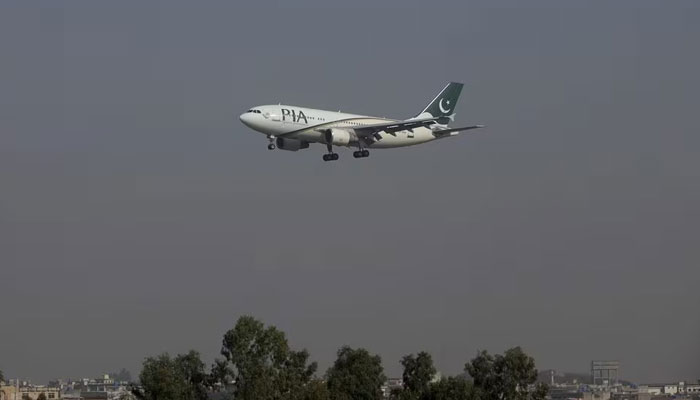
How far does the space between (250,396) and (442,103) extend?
165 feet

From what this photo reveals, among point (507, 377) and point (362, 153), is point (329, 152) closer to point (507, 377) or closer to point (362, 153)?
point (362, 153)

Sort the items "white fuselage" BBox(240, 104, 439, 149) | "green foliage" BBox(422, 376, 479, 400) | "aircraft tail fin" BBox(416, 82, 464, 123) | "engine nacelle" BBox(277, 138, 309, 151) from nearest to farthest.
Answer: "green foliage" BBox(422, 376, 479, 400) → "white fuselage" BBox(240, 104, 439, 149) → "engine nacelle" BBox(277, 138, 309, 151) → "aircraft tail fin" BBox(416, 82, 464, 123)

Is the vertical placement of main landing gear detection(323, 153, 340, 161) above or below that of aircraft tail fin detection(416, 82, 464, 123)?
below

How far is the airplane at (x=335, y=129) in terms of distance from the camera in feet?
452

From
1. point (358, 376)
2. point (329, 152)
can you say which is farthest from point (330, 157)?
point (358, 376)

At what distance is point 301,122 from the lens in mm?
138750

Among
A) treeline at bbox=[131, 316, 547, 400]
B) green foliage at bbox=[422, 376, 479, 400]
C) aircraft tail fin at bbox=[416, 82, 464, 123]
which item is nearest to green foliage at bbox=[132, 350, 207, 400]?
treeline at bbox=[131, 316, 547, 400]

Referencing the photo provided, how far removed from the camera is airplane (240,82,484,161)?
452 ft

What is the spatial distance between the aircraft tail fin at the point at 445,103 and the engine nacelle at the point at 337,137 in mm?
22086

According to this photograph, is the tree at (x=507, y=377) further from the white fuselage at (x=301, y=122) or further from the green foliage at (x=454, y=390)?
the white fuselage at (x=301, y=122)

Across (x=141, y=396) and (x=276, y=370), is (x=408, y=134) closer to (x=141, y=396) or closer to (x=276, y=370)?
(x=276, y=370)

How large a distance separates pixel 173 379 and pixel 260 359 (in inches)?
336

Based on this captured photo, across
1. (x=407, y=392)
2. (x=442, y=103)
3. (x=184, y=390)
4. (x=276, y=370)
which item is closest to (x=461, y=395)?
(x=407, y=392)

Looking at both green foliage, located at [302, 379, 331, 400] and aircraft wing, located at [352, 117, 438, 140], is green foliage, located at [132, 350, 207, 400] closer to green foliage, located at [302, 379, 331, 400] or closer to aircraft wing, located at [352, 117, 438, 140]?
green foliage, located at [302, 379, 331, 400]
